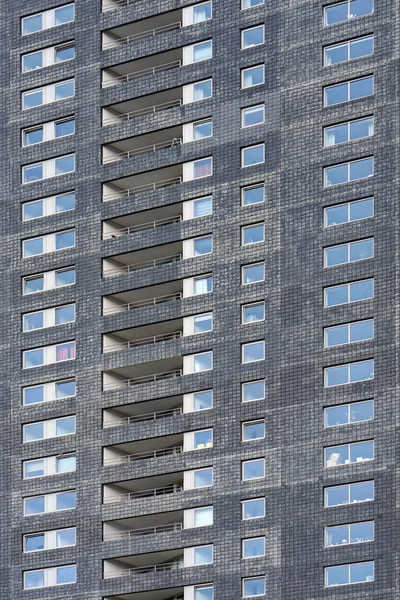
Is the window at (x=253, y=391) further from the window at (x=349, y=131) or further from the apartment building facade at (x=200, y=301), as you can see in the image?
the window at (x=349, y=131)

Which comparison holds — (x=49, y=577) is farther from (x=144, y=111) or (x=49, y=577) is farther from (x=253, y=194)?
(x=144, y=111)

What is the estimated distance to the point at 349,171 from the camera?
126 m

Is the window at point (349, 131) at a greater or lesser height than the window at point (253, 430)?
greater

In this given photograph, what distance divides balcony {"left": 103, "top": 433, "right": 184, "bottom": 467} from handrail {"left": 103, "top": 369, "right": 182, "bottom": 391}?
3740 mm

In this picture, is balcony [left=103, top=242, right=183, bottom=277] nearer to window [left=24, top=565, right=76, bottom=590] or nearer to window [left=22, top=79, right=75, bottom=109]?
window [left=22, top=79, right=75, bottom=109]

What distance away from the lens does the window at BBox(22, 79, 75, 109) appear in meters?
140

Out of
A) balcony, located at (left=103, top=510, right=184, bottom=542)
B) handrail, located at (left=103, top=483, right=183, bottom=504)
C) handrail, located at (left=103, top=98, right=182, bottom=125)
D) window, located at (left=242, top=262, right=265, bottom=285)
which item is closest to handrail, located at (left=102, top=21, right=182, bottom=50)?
handrail, located at (left=103, top=98, right=182, bottom=125)

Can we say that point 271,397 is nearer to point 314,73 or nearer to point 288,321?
point 288,321

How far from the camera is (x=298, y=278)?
413 ft

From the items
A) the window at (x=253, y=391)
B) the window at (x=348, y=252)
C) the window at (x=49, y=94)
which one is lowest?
the window at (x=253, y=391)

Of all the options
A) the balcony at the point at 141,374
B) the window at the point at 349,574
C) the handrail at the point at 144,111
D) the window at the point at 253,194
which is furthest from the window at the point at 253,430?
the handrail at the point at 144,111

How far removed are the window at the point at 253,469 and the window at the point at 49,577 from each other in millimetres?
12651

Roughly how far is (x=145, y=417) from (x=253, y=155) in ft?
57.0

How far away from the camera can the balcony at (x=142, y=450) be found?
5128 inches
